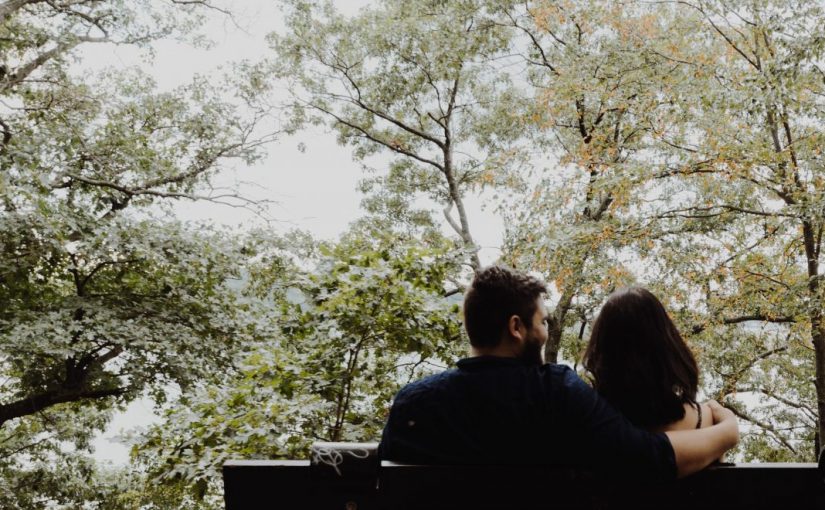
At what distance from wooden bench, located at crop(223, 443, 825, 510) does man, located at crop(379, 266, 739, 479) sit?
0.12 feet

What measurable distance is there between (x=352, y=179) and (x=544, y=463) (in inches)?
460

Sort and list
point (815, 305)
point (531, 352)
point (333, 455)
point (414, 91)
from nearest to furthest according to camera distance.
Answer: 1. point (333, 455)
2. point (531, 352)
3. point (815, 305)
4. point (414, 91)

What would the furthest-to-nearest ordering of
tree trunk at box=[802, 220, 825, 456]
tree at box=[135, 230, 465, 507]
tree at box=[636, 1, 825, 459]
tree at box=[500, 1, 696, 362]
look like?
tree at box=[500, 1, 696, 362], tree trunk at box=[802, 220, 825, 456], tree at box=[636, 1, 825, 459], tree at box=[135, 230, 465, 507]

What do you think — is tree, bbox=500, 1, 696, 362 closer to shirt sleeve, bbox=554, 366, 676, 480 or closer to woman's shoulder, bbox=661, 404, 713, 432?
woman's shoulder, bbox=661, 404, 713, 432

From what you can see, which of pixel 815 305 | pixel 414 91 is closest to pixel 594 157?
pixel 815 305

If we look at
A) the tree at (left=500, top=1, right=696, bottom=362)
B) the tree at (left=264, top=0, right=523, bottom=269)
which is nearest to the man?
the tree at (left=500, top=1, right=696, bottom=362)

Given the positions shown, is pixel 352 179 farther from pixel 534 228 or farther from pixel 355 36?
pixel 534 228

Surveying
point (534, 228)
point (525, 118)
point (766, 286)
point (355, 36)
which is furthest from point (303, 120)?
point (766, 286)

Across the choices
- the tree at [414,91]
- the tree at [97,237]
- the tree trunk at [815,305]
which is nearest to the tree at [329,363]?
Answer: the tree at [97,237]

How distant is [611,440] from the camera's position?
0.93 metres

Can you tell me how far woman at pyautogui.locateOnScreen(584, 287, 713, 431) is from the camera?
1194mm

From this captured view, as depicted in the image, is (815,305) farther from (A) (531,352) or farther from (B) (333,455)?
(B) (333,455)

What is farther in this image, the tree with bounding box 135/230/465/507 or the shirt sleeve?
the tree with bounding box 135/230/465/507

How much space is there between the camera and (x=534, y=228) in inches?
302
